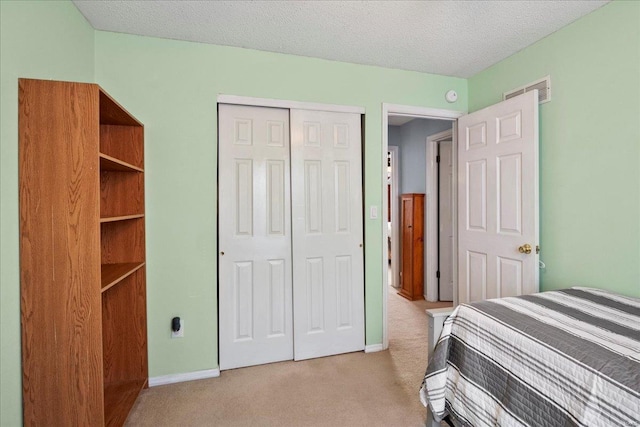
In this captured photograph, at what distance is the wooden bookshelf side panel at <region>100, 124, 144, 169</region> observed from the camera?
2082 millimetres

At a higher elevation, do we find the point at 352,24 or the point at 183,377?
the point at 352,24

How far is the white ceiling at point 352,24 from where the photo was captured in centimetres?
184

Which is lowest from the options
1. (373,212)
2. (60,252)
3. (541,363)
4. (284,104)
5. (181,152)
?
(541,363)

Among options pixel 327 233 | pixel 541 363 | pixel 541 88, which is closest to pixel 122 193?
pixel 327 233

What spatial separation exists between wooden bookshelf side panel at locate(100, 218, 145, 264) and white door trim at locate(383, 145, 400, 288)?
3417mm

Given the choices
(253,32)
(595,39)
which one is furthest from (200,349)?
(595,39)

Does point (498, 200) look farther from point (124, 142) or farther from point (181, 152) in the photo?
point (124, 142)

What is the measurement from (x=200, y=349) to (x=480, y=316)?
1.89 metres

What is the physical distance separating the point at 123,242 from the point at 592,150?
3055 mm

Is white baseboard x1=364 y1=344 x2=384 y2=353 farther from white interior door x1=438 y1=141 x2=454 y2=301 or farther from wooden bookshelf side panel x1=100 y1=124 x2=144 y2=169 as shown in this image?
wooden bookshelf side panel x1=100 y1=124 x2=144 y2=169

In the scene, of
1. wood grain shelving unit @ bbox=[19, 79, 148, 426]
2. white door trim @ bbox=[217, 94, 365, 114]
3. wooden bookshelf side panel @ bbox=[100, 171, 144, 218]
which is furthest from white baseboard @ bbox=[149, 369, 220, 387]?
white door trim @ bbox=[217, 94, 365, 114]

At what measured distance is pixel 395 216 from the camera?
470 cm

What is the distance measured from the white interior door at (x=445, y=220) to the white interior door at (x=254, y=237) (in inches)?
93.3

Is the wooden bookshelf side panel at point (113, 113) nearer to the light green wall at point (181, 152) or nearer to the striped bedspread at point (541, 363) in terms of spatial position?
the light green wall at point (181, 152)
